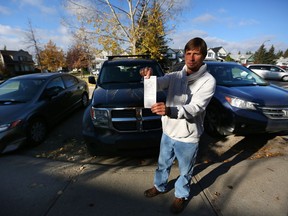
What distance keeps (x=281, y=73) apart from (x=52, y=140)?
20.7 m

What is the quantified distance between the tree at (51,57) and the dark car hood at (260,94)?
38.2 meters

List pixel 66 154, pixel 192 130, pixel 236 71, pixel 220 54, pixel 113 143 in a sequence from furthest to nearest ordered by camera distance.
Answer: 1. pixel 220 54
2. pixel 236 71
3. pixel 66 154
4. pixel 113 143
5. pixel 192 130

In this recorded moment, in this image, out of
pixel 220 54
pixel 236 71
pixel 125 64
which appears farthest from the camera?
pixel 220 54

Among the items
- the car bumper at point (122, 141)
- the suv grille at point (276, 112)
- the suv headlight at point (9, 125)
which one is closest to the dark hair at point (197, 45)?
the car bumper at point (122, 141)

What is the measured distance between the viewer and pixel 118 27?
12.9 m

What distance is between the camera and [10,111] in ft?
12.4

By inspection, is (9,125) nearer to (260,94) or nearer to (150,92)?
(150,92)

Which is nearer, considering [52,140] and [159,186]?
[159,186]

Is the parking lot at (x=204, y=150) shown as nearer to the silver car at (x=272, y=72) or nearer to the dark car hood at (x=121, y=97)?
the dark car hood at (x=121, y=97)

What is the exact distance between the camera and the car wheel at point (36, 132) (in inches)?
156

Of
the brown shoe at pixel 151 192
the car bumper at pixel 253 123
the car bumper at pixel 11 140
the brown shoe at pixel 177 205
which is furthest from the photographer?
the car bumper at pixel 11 140

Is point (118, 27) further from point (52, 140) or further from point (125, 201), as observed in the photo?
point (125, 201)

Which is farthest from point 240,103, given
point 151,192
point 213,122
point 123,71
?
point 123,71

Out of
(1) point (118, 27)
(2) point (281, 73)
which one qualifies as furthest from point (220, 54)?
(1) point (118, 27)
